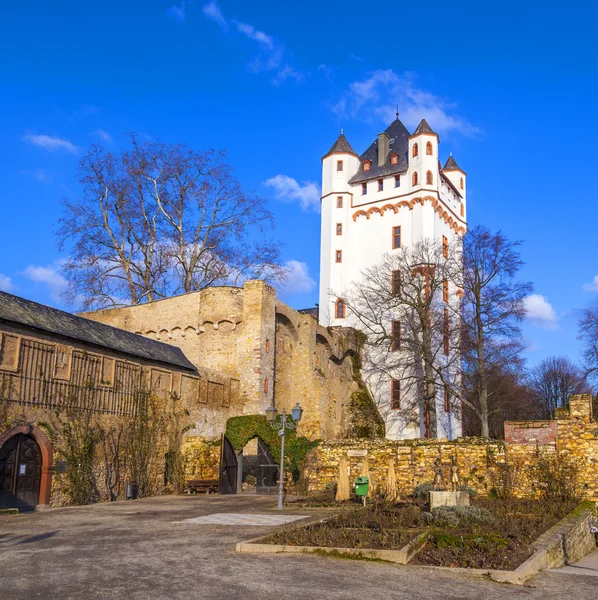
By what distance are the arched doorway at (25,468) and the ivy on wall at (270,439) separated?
25.7 ft

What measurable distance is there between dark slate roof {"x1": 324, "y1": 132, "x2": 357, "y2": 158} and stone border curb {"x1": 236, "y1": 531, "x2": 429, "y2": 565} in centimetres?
3493

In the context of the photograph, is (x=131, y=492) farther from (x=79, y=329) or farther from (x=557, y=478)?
(x=557, y=478)

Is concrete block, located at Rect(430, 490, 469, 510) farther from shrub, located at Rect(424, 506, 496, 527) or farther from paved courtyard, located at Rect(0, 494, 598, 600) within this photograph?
paved courtyard, located at Rect(0, 494, 598, 600)

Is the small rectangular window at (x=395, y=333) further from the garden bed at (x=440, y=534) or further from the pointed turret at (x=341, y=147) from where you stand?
the garden bed at (x=440, y=534)

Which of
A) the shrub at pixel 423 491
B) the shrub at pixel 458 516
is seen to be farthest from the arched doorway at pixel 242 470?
the shrub at pixel 458 516

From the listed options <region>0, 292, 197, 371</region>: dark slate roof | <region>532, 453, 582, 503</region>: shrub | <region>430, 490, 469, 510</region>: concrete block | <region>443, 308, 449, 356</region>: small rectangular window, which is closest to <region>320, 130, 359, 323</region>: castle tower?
<region>443, 308, 449, 356</region>: small rectangular window

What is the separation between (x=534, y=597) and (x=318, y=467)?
531 inches

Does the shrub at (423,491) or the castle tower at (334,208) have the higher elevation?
the castle tower at (334,208)

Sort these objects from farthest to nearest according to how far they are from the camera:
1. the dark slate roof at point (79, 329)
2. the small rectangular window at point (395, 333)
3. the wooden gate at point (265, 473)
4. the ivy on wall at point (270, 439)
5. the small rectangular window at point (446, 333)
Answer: the small rectangular window at point (395, 333) < the small rectangular window at point (446, 333) < the wooden gate at point (265, 473) < the ivy on wall at point (270, 439) < the dark slate roof at point (79, 329)

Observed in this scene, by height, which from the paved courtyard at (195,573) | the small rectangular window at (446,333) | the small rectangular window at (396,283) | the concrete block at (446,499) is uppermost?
the small rectangular window at (396,283)

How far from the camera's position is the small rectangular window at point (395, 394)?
37.0m

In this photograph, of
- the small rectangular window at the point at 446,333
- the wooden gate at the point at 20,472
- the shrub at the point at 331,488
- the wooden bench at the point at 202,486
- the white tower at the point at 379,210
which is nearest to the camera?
the wooden gate at the point at 20,472

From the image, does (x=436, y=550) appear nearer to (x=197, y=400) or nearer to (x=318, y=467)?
(x=318, y=467)

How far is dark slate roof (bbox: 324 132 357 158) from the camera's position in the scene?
1658 inches
